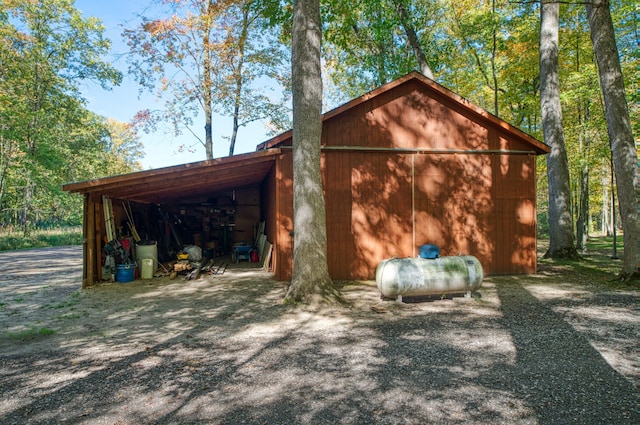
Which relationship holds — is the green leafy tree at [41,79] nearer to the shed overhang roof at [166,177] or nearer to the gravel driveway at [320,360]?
the shed overhang roof at [166,177]

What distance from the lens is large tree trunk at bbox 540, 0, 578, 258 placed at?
11711 millimetres

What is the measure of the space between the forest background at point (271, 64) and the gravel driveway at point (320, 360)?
10.4 metres

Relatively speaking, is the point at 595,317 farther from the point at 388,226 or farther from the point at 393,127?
the point at 393,127

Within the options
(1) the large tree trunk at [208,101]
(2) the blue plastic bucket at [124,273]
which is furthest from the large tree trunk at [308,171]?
(1) the large tree trunk at [208,101]

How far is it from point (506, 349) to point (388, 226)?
202 inches

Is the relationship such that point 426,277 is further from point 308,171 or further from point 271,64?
point 271,64

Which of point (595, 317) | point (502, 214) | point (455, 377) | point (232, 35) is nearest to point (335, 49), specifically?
point (232, 35)

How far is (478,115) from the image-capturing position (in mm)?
9508

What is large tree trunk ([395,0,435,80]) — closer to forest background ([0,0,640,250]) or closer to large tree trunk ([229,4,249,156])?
forest background ([0,0,640,250])

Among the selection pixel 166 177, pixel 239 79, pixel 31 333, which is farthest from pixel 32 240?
pixel 31 333

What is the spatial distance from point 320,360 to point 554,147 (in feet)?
37.3

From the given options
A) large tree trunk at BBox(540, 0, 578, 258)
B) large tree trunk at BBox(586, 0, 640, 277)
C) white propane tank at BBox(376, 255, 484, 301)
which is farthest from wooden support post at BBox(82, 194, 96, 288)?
large tree trunk at BBox(540, 0, 578, 258)

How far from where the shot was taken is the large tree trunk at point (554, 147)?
11.7m

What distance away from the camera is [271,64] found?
19.4 metres
